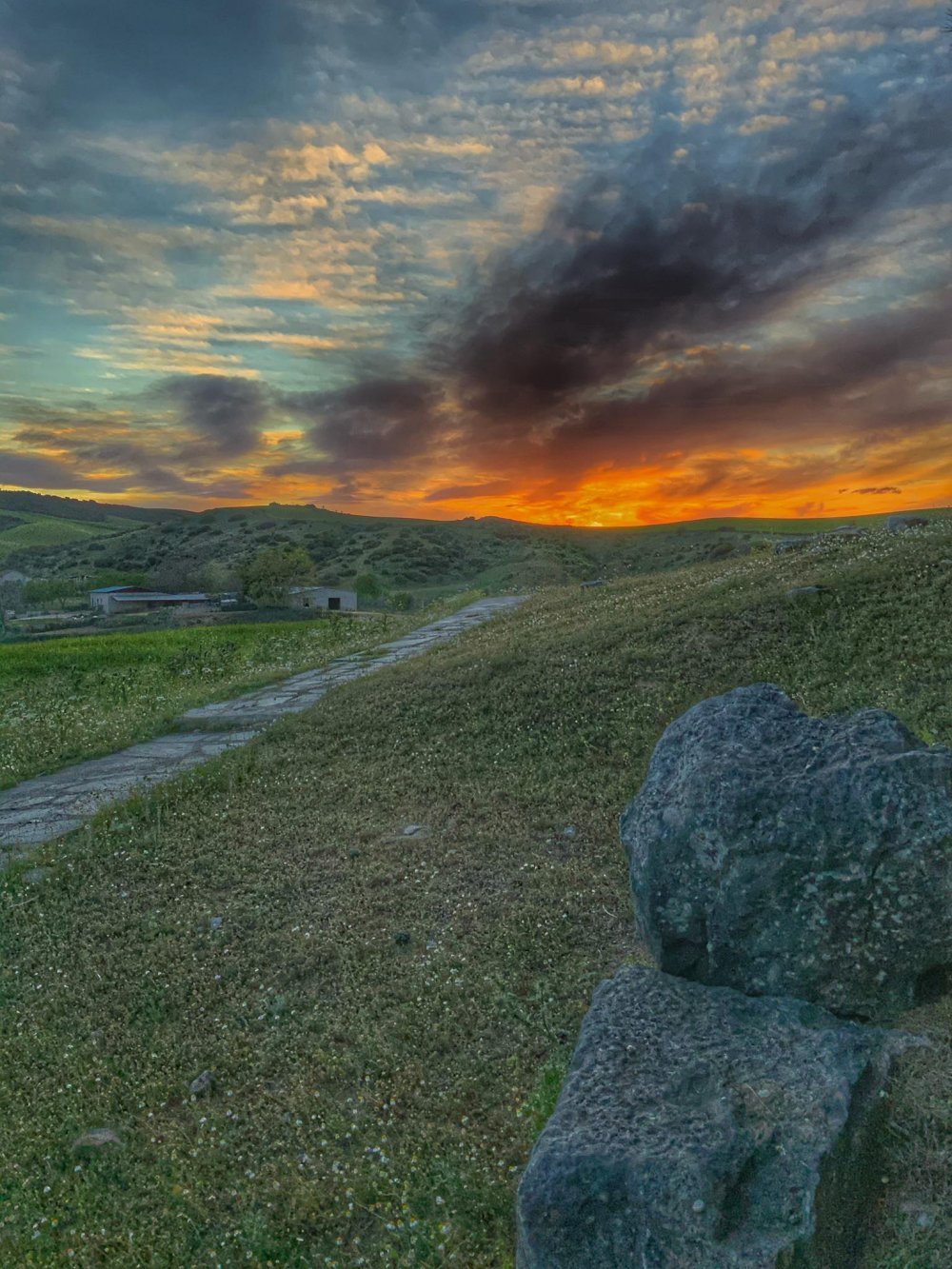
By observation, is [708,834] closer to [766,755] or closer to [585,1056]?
[766,755]

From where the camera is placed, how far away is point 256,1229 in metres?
4.30

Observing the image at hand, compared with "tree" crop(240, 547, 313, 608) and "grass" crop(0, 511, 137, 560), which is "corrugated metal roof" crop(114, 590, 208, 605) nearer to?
"tree" crop(240, 547, 313, 608)

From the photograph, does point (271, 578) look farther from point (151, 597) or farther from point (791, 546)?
point (791, 546)

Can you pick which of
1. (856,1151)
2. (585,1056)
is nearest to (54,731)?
(585,1056)

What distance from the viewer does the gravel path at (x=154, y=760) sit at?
34.5ft

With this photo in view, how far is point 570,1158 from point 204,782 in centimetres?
906

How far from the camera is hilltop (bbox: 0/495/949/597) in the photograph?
2544 inches

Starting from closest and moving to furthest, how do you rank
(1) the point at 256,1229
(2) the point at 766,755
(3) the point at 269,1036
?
(1) the point at 256,1229
(2) the point at 766,755
(3) the point at 269,1036

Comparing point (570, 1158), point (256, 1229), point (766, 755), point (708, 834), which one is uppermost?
point (766, 755)

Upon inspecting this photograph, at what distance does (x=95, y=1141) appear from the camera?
5004mm

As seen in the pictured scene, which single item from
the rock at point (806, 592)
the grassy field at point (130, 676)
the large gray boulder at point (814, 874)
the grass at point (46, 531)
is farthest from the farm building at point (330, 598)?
the grass at point (46, 531)

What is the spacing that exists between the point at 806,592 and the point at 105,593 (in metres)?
48.6

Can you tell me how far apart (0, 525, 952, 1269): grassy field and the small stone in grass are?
0.14 ft

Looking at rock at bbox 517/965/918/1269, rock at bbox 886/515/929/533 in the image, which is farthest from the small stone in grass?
rock at bbox 886/515/929/533
